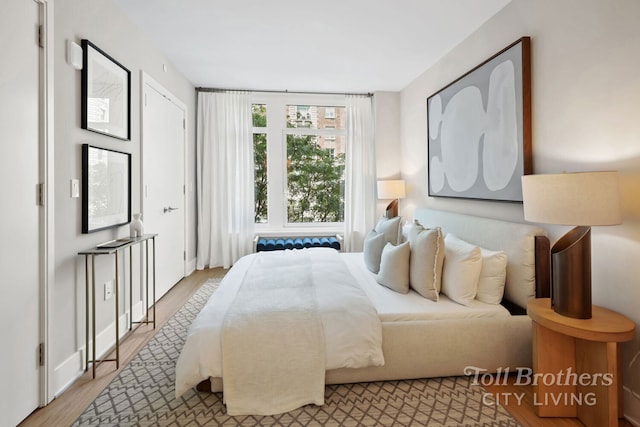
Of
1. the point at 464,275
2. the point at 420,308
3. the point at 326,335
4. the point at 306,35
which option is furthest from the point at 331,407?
the point at 306,35

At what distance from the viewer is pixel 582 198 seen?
4.95 ft

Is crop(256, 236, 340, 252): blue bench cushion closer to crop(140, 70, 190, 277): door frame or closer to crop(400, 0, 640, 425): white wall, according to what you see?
crop(140, 70, 190, 277): door frame

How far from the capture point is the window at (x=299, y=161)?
5055 mm

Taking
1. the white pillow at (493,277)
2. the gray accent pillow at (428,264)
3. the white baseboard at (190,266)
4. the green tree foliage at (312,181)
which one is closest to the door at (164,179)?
the white baseboard at (190,266)

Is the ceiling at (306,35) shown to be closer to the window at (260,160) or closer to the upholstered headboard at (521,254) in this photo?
the window at (260,160)

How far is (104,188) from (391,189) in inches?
130

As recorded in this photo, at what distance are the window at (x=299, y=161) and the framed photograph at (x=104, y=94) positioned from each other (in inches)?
94.1

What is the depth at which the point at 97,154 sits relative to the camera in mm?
2346

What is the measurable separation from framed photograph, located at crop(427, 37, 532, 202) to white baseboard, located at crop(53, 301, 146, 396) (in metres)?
3.21

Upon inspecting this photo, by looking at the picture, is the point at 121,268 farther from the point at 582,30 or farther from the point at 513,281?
the point at 582,30

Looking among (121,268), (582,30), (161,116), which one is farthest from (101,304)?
(582,30)

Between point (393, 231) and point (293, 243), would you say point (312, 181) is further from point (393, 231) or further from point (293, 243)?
point (393, 231)

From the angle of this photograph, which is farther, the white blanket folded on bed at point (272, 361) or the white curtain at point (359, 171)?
the white curtain at point (359, 171)

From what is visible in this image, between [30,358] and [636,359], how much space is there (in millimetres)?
3151
